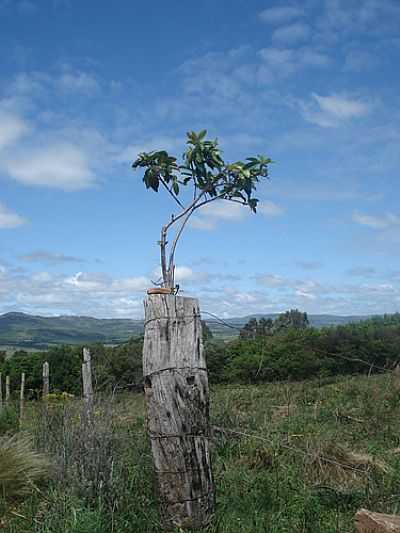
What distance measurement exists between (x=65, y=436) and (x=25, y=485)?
18.6 inches

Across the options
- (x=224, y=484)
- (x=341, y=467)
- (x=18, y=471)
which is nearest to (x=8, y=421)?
(x=18, y=471)

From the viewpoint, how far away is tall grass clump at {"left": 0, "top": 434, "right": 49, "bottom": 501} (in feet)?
14.6

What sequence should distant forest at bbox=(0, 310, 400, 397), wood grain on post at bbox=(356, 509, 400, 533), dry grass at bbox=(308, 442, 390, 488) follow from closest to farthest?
wood grain on post at bbox=(356, 509, 400, 533) < dry grass at bbox=(308, 442, 390, 488) < distant forest at bbox=(0, 310, 400, 397)

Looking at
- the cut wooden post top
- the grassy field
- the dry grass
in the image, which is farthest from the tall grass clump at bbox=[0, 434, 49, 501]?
the dry grass

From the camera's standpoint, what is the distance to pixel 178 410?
135 inches

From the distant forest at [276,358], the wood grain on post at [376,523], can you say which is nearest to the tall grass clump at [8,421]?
the wood grain on post at [376,523]

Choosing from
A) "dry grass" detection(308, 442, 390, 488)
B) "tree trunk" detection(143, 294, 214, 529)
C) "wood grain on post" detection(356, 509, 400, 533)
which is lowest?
"dry grass" detection(308, 442, 390, 488)

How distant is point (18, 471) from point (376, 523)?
2.79m

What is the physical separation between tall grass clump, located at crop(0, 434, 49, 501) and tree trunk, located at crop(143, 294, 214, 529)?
62.6 inches

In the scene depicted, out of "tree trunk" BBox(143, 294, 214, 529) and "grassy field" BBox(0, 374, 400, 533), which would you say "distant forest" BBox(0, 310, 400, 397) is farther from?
"tree trunk" BBox(143, 294, 214, 529)

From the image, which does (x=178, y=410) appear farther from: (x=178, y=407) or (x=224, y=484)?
(x=224, y=484)

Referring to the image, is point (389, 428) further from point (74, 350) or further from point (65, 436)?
point (74, 350)

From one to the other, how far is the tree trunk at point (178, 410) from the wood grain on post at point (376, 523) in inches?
34.4

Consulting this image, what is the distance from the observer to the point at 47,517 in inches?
142
